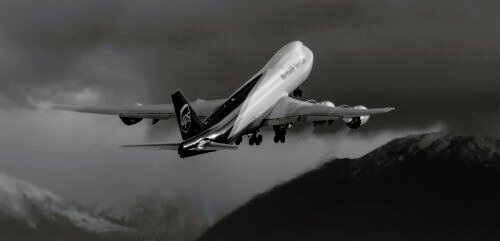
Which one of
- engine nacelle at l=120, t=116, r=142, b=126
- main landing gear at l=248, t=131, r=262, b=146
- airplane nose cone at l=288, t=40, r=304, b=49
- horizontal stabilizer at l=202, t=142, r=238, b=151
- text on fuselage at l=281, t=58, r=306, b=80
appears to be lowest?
horizontal stabilizer at l=202, t=142, r=238, b=151

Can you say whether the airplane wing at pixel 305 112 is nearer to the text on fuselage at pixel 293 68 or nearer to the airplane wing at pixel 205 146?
the text on fuselage at pixel 293 68

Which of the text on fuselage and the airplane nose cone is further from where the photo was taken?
the airplane nose cone

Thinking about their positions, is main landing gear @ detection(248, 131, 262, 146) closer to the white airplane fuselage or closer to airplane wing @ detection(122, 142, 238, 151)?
the white airplane fuselage

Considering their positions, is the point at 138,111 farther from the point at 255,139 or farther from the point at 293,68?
the point at 293,68

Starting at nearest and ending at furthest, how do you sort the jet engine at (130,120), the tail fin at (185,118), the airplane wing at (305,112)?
1. the tail fin at (185,118)
2. the airplane wing at (305,112)
3. the jet engine at (130,120)

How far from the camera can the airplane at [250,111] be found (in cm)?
9700

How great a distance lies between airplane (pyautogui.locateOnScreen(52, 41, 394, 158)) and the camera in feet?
318

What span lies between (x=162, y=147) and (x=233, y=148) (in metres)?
8.16

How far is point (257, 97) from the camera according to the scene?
109 metres

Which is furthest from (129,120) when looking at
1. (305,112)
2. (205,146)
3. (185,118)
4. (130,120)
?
(305,112)

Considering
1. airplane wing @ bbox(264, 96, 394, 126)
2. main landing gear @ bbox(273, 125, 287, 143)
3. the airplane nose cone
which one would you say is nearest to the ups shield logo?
airplane wing @ bbox(264, 96, 394, 126)

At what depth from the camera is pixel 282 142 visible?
363ft

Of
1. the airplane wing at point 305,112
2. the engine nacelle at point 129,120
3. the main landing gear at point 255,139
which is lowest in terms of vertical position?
the main landing gear at point 255,139

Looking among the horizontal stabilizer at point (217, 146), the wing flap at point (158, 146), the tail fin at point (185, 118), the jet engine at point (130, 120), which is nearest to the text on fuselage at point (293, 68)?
the jet engine at point (130, 120)
